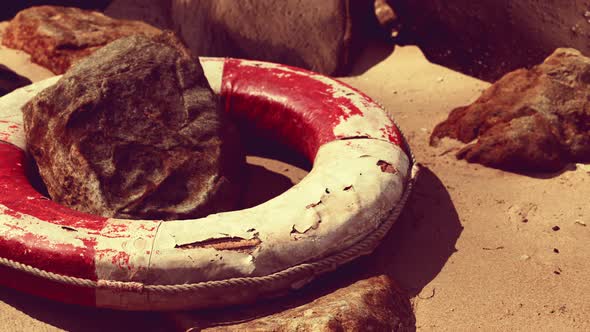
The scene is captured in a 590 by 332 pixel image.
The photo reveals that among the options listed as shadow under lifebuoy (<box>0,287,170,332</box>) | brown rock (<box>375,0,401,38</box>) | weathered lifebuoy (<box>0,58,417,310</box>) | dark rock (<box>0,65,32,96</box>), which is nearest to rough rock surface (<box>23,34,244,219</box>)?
weathered lifebuoy (<box>0,58,417,310</box>)

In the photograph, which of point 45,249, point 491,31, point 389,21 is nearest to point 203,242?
point 45,249

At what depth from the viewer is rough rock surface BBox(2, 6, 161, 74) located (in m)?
4.04

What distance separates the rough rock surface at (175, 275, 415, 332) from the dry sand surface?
11 centimetres

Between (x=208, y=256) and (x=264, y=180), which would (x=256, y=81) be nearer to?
(x=264, y=180)

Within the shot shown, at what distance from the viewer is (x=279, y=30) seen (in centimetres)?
406

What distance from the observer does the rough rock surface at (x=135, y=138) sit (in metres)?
2.68

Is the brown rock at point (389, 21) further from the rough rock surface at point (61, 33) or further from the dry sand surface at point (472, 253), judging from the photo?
the rough rock surface at point (61, 33)

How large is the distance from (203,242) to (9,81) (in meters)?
1.89

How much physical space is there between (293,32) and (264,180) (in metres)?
1.07

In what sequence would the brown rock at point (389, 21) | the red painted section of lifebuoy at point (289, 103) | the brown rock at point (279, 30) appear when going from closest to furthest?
the red painted section of lifebuoy at point (289, 103) < the brown rock at point (279, 30) < the brown rock at point (389, 21)

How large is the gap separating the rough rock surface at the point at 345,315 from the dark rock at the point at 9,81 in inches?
72.0

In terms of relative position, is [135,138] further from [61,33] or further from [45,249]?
[61,33]

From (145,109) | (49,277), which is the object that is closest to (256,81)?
(145,109)

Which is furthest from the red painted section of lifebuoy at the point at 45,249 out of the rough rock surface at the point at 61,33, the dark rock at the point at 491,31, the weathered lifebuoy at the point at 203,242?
the dark rock at the point at 491,31
